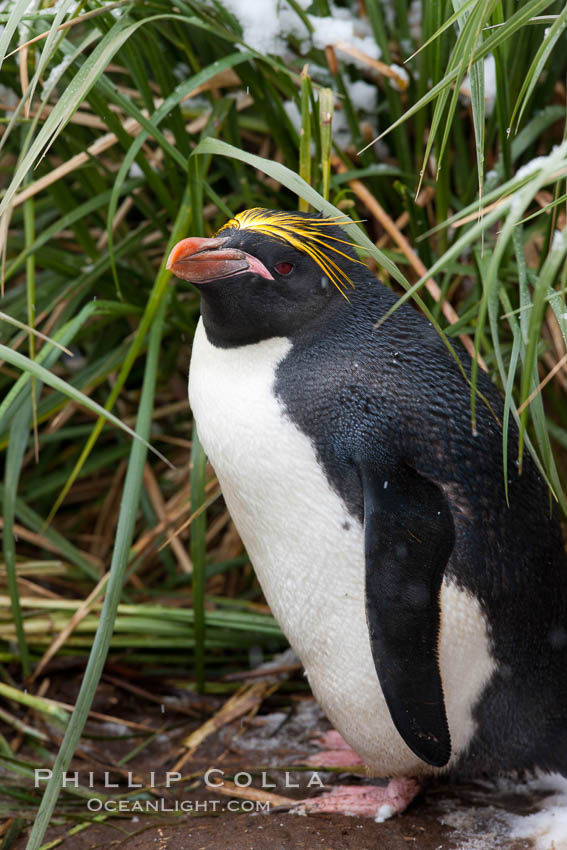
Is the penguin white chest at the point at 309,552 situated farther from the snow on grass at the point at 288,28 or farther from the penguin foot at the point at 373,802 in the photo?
the snow on grass at the point at 288,28

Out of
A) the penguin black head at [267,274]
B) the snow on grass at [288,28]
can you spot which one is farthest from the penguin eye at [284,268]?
the snow on grass at [288,28]

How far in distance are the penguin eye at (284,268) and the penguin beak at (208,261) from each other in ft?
0.09

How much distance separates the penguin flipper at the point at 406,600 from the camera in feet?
4.58

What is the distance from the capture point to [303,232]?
1.50 metres

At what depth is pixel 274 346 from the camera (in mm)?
1524

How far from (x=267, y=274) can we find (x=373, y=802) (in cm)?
90

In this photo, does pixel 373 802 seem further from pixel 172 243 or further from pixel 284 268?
pixel 172 243

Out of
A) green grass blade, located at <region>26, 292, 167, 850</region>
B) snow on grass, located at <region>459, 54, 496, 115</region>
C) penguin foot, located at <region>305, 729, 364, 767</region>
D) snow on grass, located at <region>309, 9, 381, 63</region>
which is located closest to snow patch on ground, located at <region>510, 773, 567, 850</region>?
penguin foot, located at <region>305, 729, 364, 767</region>

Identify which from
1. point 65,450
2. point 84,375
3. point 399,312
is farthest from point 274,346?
point 65,450

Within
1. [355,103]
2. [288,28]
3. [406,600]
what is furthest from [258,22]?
[406,600]

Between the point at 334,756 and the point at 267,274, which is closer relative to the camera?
the point at 267,274

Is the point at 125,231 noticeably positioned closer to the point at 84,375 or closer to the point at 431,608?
the point at 84,375

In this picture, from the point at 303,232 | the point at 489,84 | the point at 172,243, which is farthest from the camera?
the point at 489,84

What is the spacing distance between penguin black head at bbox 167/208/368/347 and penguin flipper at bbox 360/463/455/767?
29 centimetres
